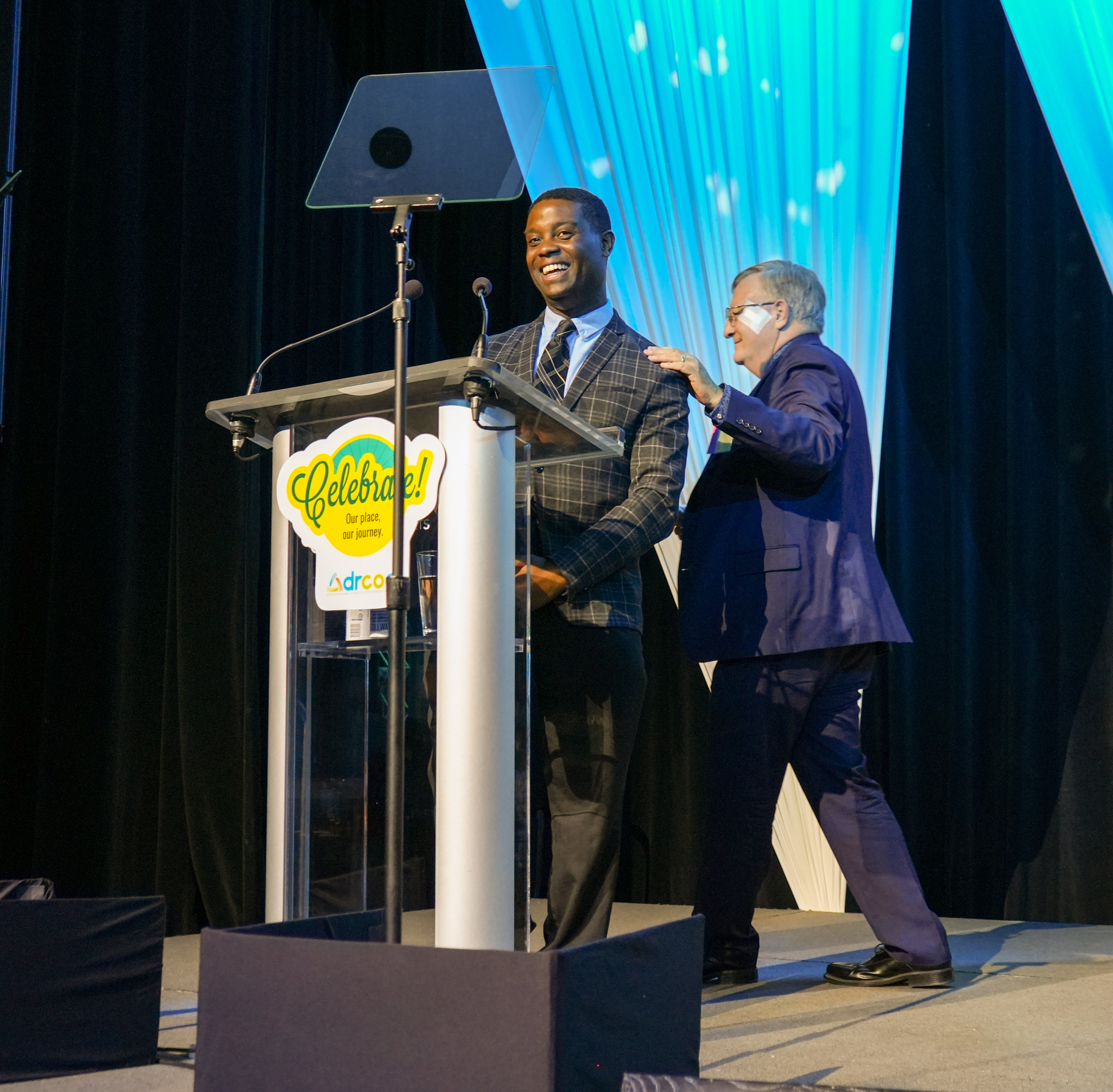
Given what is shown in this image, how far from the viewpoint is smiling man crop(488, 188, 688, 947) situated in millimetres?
1974

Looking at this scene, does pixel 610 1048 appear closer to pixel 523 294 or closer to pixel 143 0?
pixel 523 294

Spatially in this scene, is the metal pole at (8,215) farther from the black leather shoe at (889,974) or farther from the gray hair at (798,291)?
the black leather shoe at (889,974)

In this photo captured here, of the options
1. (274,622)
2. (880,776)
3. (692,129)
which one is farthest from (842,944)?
(692,129)

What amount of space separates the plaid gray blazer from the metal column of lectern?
10.7 inches

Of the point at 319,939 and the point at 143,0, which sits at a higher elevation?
the point at 143,0

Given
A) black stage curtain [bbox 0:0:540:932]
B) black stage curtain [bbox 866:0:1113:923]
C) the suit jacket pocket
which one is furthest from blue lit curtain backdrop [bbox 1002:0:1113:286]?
black stage curtain [bbox 0:0:540:932]

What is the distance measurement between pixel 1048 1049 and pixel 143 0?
12.1ft

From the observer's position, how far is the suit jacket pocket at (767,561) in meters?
2.40

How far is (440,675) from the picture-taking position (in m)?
1.53

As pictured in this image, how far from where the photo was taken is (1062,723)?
329cm

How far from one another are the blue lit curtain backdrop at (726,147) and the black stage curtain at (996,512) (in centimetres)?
16

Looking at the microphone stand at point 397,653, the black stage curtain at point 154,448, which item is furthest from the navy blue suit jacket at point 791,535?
the black stage curtain at point 154,448

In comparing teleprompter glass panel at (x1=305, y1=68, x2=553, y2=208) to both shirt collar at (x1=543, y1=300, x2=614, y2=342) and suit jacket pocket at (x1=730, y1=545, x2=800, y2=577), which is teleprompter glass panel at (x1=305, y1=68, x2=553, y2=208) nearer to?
shirt collar at (x1=543, y1=300, x2=614, y2=342)

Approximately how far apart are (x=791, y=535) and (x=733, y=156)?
1.65 meters
